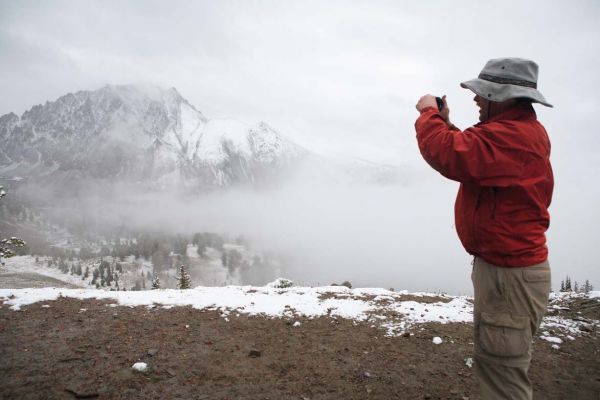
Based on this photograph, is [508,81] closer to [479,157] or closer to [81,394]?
[479,157]

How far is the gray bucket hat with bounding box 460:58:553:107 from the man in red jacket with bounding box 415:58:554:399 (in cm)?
1

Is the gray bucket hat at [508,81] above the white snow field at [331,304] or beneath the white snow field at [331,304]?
above

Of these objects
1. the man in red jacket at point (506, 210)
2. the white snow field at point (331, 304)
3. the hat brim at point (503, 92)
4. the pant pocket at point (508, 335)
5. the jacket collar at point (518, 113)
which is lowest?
the white snow field at point (331, 304)

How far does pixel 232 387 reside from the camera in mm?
6426

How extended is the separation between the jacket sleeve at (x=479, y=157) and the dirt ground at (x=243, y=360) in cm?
451

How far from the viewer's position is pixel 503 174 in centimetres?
379

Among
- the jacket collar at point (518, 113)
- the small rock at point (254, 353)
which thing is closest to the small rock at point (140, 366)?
the small rock at point (254, 353)

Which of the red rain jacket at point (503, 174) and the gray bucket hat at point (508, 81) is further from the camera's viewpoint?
the gray bucket hat at point (508, 81)

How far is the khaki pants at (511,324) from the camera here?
3916 mm

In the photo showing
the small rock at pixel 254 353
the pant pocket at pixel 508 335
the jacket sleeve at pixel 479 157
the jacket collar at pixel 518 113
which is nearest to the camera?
the jacket sleeve at pixel 479 157

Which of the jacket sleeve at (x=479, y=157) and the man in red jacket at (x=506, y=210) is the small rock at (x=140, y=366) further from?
the jacket sleeve at (x=479, y=157)

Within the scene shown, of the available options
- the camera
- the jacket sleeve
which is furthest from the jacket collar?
the camera

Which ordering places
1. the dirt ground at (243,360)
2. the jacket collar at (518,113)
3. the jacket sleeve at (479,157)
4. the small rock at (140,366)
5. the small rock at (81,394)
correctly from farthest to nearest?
the small rock at (140,366)
the dirt ground at (243,360)
the small rock at (81,394)
the jacket collar at (518,113)
the jacket sleeve at (479,157)

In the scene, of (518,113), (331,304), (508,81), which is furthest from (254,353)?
(508,81)
